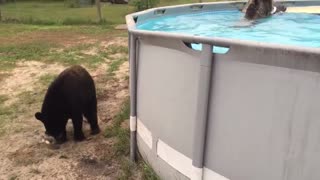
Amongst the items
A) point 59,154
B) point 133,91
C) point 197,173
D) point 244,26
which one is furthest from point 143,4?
point 197,173

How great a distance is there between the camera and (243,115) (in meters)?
3.01

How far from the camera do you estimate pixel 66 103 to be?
16.6ft

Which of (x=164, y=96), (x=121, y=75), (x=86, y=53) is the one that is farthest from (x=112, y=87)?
(x=164, y=96)

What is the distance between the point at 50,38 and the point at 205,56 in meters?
9.54

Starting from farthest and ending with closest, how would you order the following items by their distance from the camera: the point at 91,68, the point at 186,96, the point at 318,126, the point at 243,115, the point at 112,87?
the point at 91,68 < the point at 112,87 < the point at 186,96 < the point at 243,115 < the point at 318,126

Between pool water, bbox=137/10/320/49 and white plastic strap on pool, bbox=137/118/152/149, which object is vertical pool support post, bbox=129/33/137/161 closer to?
white plastic strap on pool, bbox=137/118/152/149

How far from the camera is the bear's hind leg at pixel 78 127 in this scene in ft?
17.0

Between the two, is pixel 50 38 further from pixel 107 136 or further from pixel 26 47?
pixel 107 136

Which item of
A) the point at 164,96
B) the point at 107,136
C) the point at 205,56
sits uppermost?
the point at 205,56

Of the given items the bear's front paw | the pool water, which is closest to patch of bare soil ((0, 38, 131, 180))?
the bear's front paw

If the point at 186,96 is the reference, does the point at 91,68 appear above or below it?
below

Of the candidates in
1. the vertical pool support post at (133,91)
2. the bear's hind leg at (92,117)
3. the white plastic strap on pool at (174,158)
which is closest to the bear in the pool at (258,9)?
the bear's hind leg at (92,117)

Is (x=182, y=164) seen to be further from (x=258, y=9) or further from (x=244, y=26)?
(x=258, y=9)

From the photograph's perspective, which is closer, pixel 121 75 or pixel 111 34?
pixel 121 75
